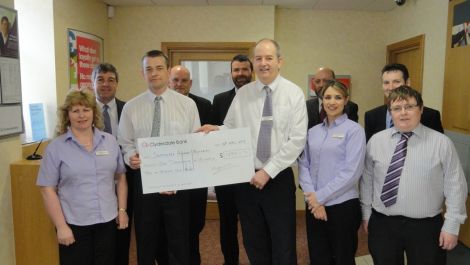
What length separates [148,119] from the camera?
6.89ft

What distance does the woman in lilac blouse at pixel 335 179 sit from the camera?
6.26 feet

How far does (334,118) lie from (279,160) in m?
0.40

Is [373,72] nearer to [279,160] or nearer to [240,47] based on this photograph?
[240,47]

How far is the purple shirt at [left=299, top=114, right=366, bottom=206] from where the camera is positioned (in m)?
1.90

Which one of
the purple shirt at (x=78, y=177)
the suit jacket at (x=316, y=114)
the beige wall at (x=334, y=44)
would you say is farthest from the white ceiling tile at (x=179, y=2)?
the purple shirt at (x=78, y=177)

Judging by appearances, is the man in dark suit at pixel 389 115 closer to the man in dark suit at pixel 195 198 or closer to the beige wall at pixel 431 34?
the man in dark suit at pixel 195 198

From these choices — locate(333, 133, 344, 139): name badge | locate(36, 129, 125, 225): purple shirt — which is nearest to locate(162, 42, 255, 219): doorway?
locate(333, 133, 344, 139): name badge

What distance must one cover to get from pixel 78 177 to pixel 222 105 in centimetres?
123

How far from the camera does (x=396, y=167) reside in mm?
1788

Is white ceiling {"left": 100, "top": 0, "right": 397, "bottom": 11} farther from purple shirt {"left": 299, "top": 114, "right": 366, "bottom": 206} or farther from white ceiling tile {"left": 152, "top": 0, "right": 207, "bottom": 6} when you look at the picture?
purple shirt {"left": 299, "top": 114, "right": 366, "bottom": 206}

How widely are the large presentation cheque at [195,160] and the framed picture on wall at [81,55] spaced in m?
2.05

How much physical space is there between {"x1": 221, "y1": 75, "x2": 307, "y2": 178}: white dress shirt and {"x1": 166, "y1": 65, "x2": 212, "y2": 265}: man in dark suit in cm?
73

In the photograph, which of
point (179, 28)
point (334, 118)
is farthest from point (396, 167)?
point (179, 28)

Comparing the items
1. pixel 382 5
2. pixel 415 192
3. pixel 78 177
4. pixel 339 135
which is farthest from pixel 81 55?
pixel 382 5
